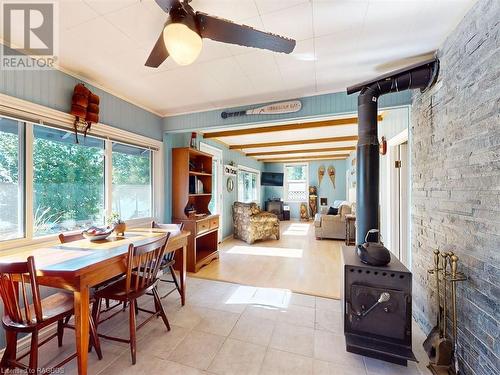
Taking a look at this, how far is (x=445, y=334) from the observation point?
60.9 inches

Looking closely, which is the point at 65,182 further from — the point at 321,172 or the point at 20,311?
the point at 321,172

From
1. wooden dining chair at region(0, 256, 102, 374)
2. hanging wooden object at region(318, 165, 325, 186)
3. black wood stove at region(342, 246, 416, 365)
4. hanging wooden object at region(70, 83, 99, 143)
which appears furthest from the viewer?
hanging wooden object at region(318, 165, 325, 186)

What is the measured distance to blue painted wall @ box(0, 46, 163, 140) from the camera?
1788 mm

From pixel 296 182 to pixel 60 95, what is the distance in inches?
304

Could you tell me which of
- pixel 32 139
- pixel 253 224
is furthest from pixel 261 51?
pixel 253 224

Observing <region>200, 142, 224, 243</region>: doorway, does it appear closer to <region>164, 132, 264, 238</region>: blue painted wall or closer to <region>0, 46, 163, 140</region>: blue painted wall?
<region>164, 132, 264, 238</region>: blue painted wall

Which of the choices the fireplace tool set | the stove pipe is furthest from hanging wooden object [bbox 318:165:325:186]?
the fireplace tool set

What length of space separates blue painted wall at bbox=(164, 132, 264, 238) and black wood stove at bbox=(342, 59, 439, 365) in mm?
2767

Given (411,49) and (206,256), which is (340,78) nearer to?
(411,49)

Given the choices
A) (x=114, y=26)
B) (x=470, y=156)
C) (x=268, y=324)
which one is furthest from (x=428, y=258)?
(x=114, y=26)

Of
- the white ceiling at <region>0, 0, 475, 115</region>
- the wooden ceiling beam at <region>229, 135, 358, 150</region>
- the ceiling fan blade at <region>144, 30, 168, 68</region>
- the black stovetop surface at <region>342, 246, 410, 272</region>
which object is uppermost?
the white ceiling at <region>0, 0, 475, 115</region>

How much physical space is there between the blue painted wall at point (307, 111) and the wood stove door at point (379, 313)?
184 centimetres

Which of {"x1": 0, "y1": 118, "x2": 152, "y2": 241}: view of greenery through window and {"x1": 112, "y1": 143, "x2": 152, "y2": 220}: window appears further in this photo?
{"x1": 112, "y1": 143, "x2": 152, "y2": 220}: window

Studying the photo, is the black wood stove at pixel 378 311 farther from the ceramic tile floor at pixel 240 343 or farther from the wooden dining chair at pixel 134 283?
the wooden dining chair at pixel 134 283
